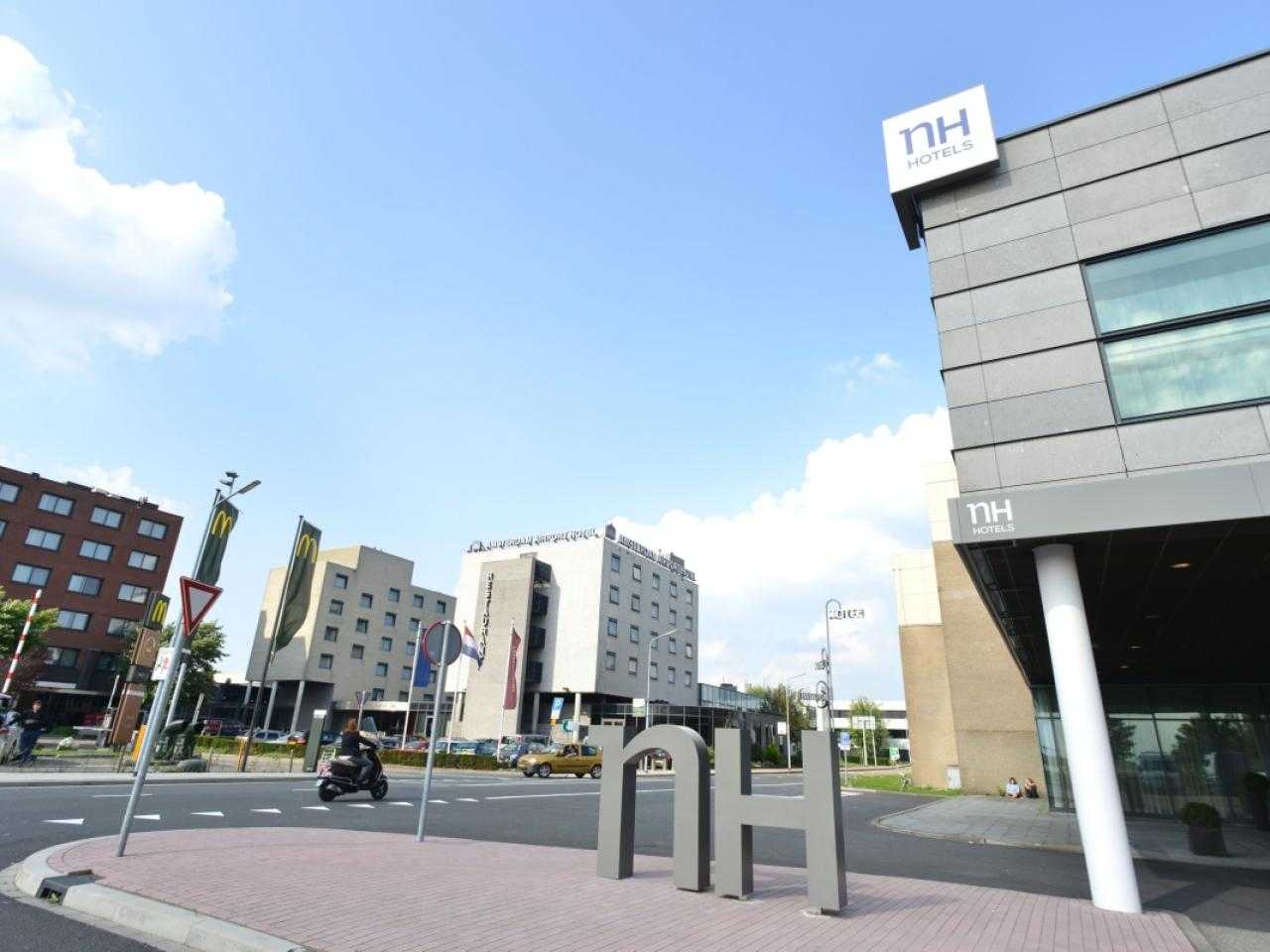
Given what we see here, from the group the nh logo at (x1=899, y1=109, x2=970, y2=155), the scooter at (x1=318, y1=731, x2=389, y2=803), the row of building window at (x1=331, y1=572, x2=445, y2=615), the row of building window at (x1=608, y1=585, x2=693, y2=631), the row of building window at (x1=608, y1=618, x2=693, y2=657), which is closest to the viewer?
the nh logo at (x1=899, y1=109, x2=970, y2=155)

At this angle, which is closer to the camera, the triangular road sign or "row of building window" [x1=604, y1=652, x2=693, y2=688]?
the triangular road sign

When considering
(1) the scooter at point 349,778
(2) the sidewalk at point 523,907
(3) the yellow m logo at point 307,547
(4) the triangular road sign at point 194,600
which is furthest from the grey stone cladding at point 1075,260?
(3) the yellow m logo at point 307,547

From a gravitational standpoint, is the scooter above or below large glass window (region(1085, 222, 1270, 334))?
below

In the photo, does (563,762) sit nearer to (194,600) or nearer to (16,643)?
(194,600)

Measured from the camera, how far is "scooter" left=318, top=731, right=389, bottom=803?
620 inches

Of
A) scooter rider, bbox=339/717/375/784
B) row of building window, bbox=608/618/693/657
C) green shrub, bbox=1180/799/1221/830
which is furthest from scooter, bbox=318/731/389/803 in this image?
row of building window, bbox=608/618/693/657

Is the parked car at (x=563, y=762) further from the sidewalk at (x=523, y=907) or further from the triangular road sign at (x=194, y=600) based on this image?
the triangular road sign at (x=194, y=600)

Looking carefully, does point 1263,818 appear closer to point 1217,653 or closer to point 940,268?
point 1217,653

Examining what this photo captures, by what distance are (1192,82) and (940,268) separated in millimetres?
4249

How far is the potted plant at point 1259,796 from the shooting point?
17891 mm

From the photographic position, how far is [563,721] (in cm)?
5906

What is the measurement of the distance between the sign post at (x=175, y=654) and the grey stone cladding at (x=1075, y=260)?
35.3ft

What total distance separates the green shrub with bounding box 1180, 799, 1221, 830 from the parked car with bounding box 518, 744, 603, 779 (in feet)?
82.7

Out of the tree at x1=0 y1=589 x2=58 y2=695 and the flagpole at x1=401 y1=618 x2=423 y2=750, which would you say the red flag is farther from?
the tree at x1=0 y1=589 x2=58 y2=695
